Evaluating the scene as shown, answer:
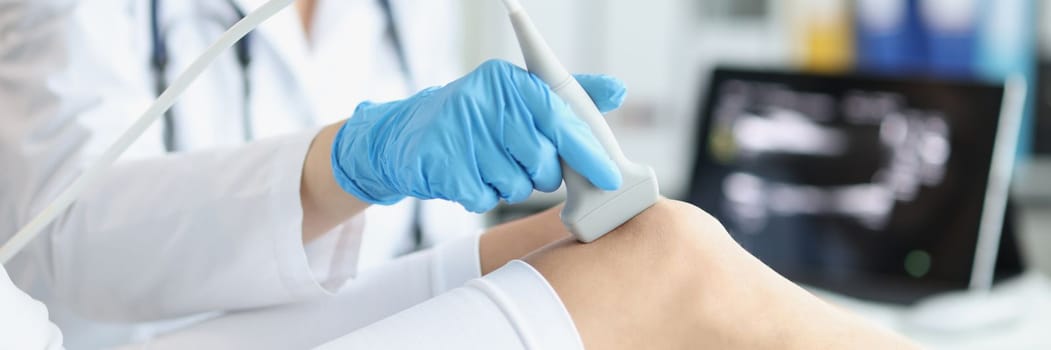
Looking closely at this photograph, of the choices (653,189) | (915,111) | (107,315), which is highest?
(653,189)

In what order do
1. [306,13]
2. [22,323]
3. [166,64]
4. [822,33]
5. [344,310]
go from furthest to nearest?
[822,33], [306,13], [166,64], [344,310], [22,323]

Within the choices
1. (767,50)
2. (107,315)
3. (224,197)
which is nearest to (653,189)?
(224,197)

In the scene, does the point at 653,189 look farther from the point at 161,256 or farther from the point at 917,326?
the point at 917,326

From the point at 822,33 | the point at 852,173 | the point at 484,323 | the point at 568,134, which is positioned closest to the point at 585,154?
the point at 568,134

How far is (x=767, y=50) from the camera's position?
8.09 ft

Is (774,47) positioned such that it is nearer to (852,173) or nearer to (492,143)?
(852,173)

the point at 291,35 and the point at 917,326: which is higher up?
the point at 291,35

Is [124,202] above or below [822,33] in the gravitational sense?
above

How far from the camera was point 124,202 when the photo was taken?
811 mm

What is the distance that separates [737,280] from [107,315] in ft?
1.86

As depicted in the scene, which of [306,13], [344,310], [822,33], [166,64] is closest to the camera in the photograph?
[344,310]

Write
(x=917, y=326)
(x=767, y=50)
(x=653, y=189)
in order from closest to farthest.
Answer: (x=653, y=189), (x=917, y=326), (x=767, y=50)

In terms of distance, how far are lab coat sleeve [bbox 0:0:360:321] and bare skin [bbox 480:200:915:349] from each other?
0.76 feet

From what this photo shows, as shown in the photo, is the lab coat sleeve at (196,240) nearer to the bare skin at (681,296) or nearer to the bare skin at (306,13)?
the bare skin at (681,296)
